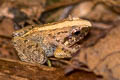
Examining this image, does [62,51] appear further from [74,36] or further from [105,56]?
[105,56]

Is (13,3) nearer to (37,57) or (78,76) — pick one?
(37,57)

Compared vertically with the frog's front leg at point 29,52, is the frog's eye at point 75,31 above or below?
above

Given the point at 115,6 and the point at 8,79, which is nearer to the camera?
the point at 8,79

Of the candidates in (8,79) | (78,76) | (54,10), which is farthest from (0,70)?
(54,10)

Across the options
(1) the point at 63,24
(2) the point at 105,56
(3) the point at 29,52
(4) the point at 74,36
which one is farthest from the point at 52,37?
(2) the point at 105,56

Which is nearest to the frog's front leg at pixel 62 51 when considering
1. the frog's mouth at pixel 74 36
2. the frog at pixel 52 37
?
the frog at pixel 52 37

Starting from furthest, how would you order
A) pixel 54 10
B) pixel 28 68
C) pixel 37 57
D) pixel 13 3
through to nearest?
pixel 54 10 → pixel 13 3 → pixel 37 57 → pixel 28 68

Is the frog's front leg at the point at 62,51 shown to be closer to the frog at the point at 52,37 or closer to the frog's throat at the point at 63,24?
the frog at the point at 52,37

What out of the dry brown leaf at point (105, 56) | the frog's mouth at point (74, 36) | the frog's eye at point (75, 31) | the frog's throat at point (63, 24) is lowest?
the dry brown leaf at point (105, 56)
